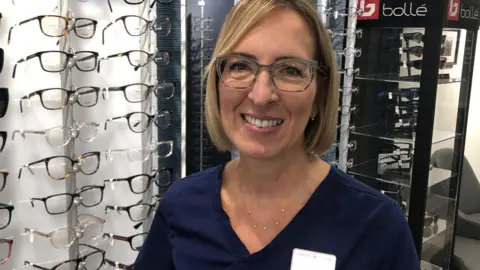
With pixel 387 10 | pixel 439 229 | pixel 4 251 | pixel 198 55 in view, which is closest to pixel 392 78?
pixel 387 10

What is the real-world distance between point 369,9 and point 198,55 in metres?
1.06

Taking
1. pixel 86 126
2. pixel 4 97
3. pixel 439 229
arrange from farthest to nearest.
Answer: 1. pixel 439 229
2. pixel 86 126
3. pixel 4 97

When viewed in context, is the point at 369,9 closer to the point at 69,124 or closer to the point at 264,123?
the point at 69,124

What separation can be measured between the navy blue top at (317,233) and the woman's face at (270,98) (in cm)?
17

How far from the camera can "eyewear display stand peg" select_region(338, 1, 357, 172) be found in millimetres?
2815

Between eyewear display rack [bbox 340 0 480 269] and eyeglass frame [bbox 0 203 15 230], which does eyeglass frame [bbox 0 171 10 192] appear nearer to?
eyeglass frame [bbox 0 203 15 230]

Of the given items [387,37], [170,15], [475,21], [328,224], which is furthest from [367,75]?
[328,224]

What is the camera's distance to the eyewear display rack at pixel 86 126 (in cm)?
191

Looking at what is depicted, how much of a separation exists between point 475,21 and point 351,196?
7.28 feet

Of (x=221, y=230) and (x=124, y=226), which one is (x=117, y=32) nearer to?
(x=124, y=226)

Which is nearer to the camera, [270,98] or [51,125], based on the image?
[270,98]

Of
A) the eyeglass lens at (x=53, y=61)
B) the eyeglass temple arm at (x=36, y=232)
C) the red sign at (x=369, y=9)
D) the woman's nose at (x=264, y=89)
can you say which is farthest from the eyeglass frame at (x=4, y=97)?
the red sign at (x=369, y=9)

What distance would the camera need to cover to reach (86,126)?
82.1 inches

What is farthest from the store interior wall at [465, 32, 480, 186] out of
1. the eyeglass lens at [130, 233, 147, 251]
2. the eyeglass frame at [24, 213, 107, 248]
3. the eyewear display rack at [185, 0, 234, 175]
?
the eyeglass frame at [24, 213, 107, 248]
